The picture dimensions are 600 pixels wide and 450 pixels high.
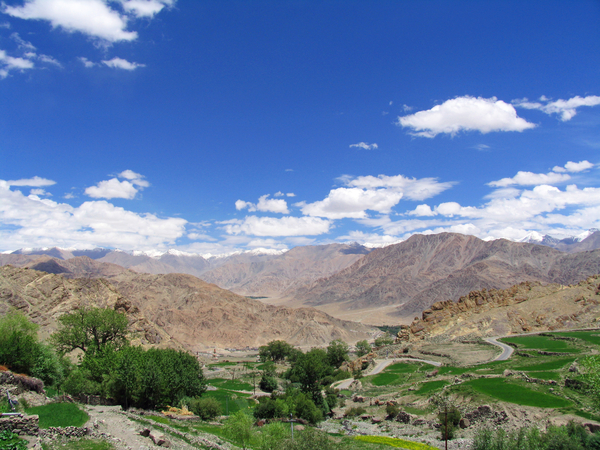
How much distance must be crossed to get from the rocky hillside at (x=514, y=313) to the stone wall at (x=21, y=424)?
87454 millimetres

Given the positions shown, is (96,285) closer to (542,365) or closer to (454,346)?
(454,346)

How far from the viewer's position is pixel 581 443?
21719 mm

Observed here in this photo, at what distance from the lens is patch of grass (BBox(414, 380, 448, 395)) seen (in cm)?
4431

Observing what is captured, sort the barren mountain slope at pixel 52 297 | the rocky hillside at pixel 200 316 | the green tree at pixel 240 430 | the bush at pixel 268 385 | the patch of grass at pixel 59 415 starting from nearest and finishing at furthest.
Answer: the patch of grass at pixel 59 415 < the green tree at pixel 240 430 < the bush at pixel 268 385 < the barren mountain slope at pixel 52 297 < the rocky hillside at pixel 200 316

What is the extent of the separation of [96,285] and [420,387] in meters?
81.9

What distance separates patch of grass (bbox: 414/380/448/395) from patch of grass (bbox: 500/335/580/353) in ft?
83.1

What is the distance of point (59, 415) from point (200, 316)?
152m

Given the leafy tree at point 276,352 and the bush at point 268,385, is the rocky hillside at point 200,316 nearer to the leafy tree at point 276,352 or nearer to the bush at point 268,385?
the leafy tree at point 276,352

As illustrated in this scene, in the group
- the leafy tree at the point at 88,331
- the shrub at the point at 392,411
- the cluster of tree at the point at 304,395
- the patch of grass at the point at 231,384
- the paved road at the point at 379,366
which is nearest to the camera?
the shrub at the point at 392,411

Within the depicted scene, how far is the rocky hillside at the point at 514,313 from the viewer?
87375 millimetres

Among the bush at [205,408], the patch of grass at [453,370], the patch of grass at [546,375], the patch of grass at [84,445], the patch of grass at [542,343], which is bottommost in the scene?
the bush at [205,408]

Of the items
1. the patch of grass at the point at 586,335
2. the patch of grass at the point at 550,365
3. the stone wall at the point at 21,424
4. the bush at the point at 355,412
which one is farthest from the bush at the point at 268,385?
the stone wall at the point at 21,424

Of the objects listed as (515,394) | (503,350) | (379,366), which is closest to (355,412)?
(515,394)

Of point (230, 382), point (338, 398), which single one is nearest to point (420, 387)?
point (338, 398)
